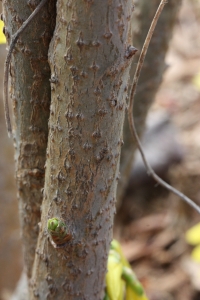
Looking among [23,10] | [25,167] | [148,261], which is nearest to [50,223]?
[25,167]

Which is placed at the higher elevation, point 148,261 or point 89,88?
point 89,88

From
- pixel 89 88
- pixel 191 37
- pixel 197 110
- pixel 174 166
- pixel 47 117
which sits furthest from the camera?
pixel 191 37

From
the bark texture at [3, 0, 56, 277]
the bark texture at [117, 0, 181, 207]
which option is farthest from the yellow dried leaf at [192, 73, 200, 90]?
the bark texture at [3, 0, 56, 277]

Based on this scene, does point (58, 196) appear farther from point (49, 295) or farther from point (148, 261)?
point (148, 261)

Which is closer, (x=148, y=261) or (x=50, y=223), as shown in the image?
(x=50, y=223)

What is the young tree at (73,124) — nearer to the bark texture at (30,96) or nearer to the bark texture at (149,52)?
the bark texture at (30,96)

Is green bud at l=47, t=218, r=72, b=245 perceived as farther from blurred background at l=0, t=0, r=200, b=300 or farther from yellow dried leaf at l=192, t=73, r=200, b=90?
yellow dried leaf at l=192, t=73, r=200, b=90

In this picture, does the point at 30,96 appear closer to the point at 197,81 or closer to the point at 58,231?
the point at 58,231
